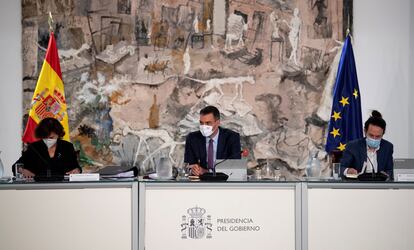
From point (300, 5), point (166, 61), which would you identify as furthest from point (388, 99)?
point (166, 61)

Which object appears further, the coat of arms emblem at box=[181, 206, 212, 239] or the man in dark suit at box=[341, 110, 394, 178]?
the man in dark suit at box=[341, 110, 394, 178]

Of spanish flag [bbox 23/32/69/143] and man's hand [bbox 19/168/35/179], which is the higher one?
spanish flag [bbox 23/32/69/143]

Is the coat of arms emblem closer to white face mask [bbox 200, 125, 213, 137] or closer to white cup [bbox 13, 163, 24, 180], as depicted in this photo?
white face mask [bbox 200, 125, 213, 137]

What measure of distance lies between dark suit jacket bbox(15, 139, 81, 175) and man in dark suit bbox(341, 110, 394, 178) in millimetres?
2136

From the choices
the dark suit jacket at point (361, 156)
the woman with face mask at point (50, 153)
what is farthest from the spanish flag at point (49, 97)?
the dark suit jacket at point (361, 156)

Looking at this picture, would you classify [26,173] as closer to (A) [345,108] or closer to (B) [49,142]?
(B) [49,142]

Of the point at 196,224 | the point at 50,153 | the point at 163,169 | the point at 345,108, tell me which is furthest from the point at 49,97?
the point at 345,108

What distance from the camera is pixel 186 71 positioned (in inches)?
245

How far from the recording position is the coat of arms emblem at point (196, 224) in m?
3.93

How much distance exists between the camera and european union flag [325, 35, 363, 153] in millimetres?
6035

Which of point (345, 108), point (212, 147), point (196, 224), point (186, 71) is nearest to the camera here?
point (196, 224)

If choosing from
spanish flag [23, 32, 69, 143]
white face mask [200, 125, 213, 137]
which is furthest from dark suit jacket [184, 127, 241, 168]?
spanish flag [23, 32, 69, 143]

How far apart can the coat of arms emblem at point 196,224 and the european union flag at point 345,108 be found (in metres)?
2.44

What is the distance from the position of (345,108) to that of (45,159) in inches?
113
